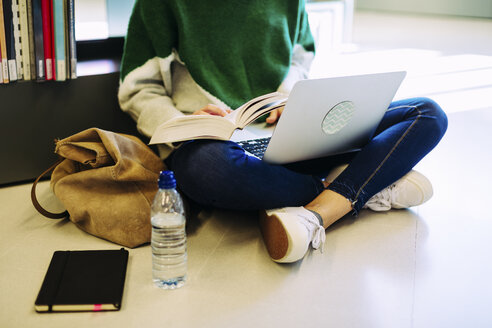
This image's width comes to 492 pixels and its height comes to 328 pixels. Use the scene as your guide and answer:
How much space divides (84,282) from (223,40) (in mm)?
749

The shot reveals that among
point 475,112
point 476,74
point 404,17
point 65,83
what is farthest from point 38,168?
point 404,17

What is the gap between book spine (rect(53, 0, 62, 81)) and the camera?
1.59 m

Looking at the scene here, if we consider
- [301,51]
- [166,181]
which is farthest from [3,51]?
[301,51]

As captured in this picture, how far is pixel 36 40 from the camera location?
160 cm

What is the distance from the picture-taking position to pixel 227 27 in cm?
159

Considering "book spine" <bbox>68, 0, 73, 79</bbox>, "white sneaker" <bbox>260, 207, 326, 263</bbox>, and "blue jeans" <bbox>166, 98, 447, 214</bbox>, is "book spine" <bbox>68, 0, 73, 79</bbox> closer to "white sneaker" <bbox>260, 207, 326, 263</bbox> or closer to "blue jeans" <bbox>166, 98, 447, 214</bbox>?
"blue jeans" <bbox>166, 98, 447, 214</bbox>

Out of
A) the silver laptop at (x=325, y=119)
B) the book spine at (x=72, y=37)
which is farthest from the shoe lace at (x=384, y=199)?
the book spine at (x=72, y=37)

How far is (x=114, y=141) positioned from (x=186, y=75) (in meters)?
0.32

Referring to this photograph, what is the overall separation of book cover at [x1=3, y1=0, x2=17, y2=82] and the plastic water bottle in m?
A: 0.67

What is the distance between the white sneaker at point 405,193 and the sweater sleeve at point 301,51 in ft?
1.39

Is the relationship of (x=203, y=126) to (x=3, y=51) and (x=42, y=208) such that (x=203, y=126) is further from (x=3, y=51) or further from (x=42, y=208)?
(x=3, y=51)

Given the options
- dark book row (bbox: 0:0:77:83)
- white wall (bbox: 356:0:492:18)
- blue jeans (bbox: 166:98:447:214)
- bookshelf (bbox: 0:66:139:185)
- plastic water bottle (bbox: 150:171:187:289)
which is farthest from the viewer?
white wall (bbox: 356:0:492:18)

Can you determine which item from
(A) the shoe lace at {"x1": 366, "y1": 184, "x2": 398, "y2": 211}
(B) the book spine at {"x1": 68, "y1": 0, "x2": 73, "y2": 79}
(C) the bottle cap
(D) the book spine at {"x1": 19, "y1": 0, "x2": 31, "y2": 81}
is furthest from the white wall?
(C) the bottle cap

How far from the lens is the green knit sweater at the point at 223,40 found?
151 cm
